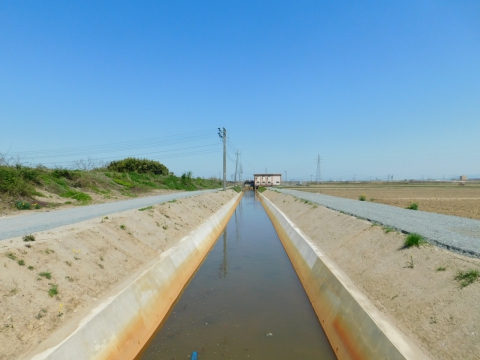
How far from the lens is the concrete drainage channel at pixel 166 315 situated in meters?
5.16

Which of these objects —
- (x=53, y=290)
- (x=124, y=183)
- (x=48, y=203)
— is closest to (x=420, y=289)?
(x=53, y=290)

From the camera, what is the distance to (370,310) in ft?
20.5

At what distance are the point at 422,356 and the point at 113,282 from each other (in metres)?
7.18

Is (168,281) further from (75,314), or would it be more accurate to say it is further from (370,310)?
(370,310)

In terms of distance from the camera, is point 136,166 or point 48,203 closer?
point 48,203

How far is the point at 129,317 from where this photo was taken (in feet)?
22.7

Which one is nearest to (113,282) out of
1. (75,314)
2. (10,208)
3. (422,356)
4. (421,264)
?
(75,314)

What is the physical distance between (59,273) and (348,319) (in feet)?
22.4

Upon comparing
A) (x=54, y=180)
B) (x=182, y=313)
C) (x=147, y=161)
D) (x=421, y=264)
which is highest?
(x=147, y=161)

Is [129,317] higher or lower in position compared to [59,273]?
lower

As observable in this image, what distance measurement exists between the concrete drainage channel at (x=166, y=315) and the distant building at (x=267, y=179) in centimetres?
9185

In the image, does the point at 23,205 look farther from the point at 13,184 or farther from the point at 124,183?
the point at 124,183

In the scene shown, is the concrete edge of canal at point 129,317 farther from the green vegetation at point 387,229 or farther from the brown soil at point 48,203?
the brown soil at point 48,203

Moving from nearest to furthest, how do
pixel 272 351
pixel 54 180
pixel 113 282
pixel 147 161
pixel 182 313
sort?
pixel 272 351
pixel 113 282
pixel 182 313
pixel 54 180
pixel 147 161
